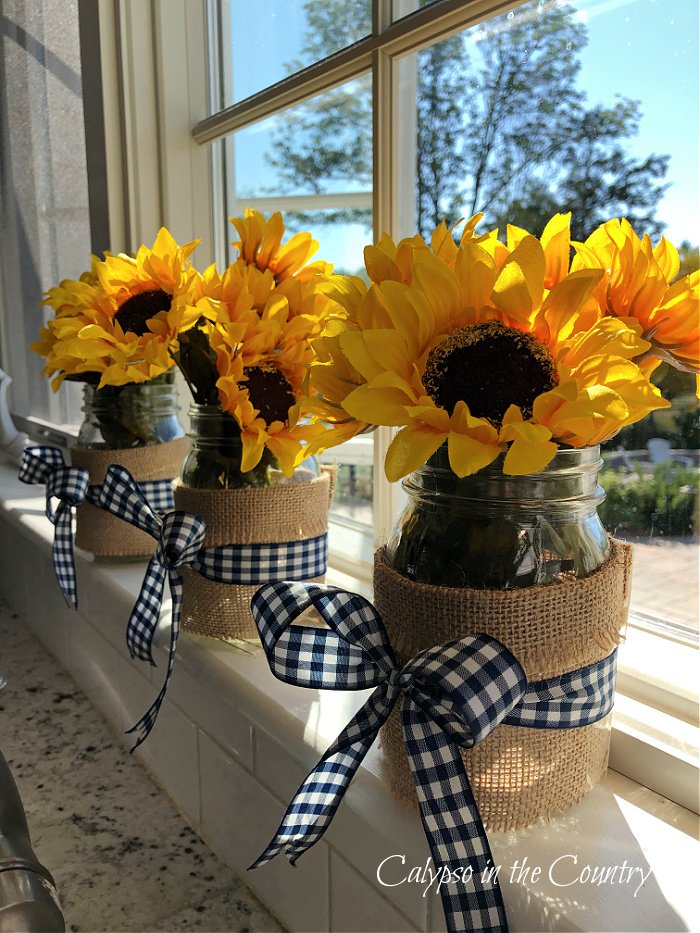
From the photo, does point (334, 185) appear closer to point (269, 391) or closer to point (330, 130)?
A: point (330, 130)

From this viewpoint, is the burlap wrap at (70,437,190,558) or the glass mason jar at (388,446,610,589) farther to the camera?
the burlap wrap at (70,437,190,558)

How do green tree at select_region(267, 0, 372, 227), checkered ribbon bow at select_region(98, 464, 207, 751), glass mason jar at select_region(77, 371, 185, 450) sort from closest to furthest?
checkered ribbon bow at select_region(98, 464, 207, 751) → green tree at select_region(267, 0, 372, 227) → glass mason jar at select_region(77, 371, 185, 450)

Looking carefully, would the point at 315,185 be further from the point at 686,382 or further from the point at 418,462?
the point at 418,462

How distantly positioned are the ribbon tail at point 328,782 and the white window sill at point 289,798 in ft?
0.15

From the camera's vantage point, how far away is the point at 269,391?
25.0 inches

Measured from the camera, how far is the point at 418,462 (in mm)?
350

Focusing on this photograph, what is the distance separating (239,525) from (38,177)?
128 cm

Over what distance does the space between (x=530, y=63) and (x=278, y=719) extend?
55cm

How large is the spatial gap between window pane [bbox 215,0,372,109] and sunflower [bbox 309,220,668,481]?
546 mm

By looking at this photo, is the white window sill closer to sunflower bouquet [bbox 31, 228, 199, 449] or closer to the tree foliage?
sunflower bouquet [bbox 31, 228, 199, 449]

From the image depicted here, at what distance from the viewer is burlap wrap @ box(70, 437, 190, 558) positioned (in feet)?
3.03

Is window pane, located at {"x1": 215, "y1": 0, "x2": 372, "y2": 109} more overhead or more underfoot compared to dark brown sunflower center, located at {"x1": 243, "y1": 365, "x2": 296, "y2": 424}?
more overhead

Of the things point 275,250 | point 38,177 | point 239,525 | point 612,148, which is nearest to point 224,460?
point 239,525

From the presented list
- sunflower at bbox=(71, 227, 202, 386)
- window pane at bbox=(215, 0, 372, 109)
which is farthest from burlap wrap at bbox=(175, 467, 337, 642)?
window pane at bbox=(215, 0, 372, 109)
